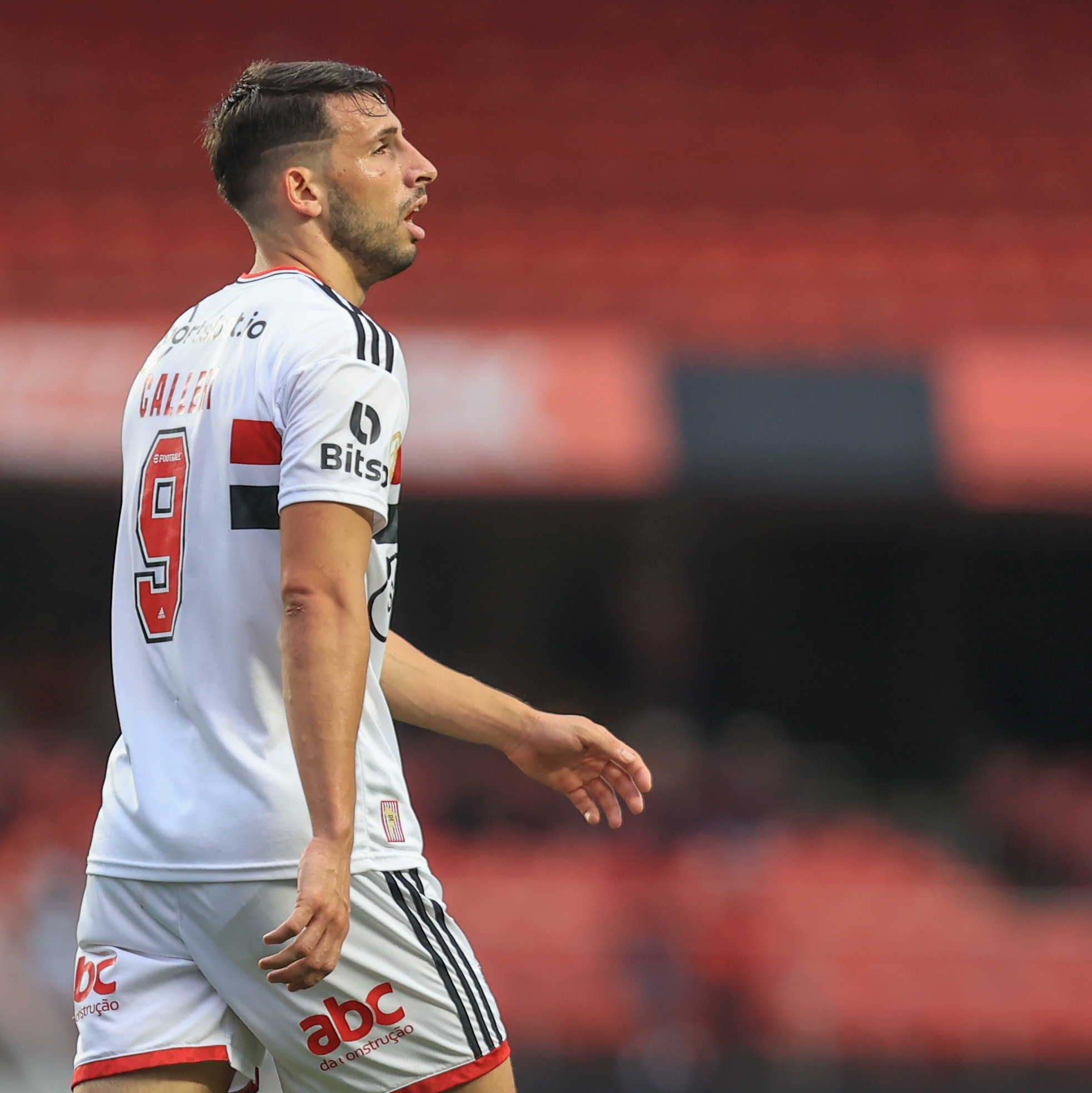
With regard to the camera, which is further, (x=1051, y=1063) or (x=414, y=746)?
(x=414, y=746)

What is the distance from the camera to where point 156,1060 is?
2004 mm

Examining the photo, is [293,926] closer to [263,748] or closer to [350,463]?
[263,748]

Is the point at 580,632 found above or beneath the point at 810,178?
beneath

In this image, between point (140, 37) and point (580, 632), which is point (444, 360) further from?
point (140, 37)

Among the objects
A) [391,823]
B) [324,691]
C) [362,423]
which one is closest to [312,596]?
[324,691]

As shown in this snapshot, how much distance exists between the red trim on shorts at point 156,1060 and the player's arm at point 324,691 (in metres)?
0.18

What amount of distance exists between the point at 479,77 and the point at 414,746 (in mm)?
4281

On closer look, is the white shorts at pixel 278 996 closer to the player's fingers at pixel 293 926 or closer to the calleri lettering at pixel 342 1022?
the calleri lettering at pixel 342 1022

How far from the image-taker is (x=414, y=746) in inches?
340

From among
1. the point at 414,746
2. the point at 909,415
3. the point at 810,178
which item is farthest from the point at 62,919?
the point at 810,178

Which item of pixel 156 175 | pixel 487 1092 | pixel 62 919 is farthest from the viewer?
pixel 156 175

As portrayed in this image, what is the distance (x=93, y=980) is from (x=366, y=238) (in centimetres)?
105

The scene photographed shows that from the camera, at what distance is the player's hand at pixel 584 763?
7.80 feet

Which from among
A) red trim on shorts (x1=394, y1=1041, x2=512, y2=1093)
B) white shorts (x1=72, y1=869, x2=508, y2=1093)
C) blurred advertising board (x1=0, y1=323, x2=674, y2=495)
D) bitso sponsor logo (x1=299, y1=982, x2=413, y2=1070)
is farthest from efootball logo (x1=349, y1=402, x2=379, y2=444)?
blurred advertising board (x1=0, y1=323, x2=674, y2=495)
